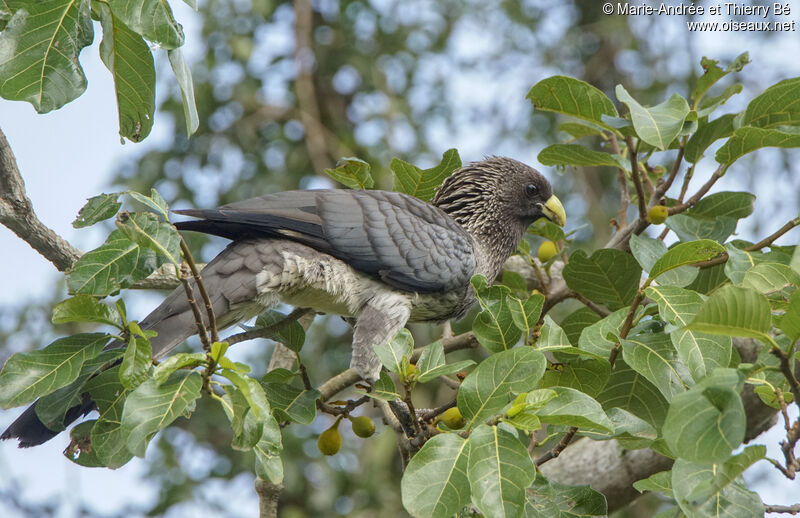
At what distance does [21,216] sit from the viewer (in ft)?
7.89

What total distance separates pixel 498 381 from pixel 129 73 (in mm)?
1266

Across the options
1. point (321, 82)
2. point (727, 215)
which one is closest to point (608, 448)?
point (727, 215)

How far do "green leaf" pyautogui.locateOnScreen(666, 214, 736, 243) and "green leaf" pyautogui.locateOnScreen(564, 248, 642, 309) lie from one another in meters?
0.19

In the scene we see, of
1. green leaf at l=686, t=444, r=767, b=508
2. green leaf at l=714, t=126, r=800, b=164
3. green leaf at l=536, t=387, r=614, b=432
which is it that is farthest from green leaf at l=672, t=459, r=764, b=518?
green leaf at l=714, t=126, r=800, b=164

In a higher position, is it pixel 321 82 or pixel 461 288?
pixel 321 82

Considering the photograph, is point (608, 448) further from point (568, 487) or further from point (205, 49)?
point (205, 49)

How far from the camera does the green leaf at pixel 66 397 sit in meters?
2.14

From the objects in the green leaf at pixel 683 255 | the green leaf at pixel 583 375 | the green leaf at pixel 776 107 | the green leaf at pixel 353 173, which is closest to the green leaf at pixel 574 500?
the green leaf at pixel 583 375

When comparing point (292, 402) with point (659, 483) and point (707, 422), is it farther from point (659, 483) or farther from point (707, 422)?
point (707, 422)

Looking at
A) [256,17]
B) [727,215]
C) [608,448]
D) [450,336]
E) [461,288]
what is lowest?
[608,448]

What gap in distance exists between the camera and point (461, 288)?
315 centimetres

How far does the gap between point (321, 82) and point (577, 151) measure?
2915 mm

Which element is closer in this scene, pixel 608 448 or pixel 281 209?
pixel 281 209

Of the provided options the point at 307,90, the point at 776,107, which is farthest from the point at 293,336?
the point at 307,90
